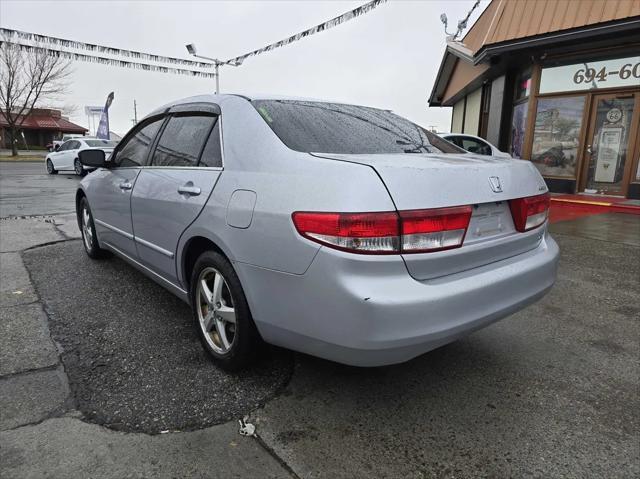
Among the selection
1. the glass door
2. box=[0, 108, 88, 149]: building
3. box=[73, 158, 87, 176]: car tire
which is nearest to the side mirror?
the glass door

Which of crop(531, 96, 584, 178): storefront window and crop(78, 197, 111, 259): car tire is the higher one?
crop(531, 96, 584, 178): storefront window

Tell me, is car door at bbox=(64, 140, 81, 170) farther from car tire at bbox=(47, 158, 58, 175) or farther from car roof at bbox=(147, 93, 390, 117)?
car roof at bbox=(147, 93, 390, 117)

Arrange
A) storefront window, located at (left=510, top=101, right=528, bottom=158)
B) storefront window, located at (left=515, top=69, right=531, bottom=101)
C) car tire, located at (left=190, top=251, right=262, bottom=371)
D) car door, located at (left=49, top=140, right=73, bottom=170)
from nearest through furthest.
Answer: car tire, located at (left=190, top=251, right=262, bottom=371) → storefront window, located at (left=515, top=69, right=531, bottom=101) → storefront window, located at (left=510, top=101, right=528, bottom=158) → car door, located at (left=49, top=140, right=73, bottom=170)

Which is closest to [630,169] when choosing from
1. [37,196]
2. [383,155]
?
[383,155]

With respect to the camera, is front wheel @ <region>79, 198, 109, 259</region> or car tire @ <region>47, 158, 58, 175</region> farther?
car tire @ <region>47, 158, 58, 175</region>

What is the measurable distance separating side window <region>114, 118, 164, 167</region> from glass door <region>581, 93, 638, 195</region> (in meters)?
10.4

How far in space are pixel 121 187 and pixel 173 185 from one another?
41.5 inches

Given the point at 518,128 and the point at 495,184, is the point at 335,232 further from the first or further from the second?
the point at 518,128

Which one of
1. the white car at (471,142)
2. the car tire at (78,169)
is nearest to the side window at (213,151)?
the white car at (471,142)

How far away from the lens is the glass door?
10297 mm

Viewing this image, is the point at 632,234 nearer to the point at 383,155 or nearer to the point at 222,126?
the point at 383,155

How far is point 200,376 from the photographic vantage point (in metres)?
2.66

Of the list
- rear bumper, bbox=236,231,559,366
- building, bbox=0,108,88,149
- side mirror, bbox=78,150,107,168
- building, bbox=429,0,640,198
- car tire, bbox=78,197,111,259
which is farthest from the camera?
building, bbox=0,108,88,149

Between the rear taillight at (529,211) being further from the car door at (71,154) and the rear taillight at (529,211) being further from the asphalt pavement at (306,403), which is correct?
the car door at (71,154)
